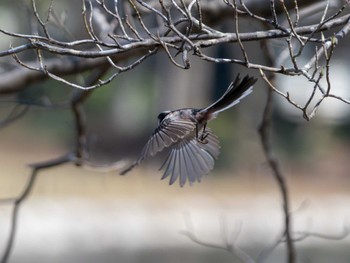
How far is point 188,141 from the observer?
3461 mm

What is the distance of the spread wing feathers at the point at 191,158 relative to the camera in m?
3.27

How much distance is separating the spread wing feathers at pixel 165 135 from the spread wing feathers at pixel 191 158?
0.07 meters

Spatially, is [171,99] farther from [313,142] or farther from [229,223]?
[229,223]

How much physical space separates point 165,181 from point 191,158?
29.2 ft

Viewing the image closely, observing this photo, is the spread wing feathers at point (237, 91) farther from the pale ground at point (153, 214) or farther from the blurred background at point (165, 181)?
the pale ground at point (153, 214)

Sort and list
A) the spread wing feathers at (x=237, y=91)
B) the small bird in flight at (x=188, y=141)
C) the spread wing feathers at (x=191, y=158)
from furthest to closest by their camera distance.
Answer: the spread wing feathers at (x=191, y=158), the small bird in flight at (x=188, y=141), the spread wing feathers at (x=237, y=91)

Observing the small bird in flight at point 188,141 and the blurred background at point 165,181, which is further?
the blurred background at point 165,181

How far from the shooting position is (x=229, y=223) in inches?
424

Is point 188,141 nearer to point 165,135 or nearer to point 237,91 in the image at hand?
point 165,135

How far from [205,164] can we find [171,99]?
35.3 ft

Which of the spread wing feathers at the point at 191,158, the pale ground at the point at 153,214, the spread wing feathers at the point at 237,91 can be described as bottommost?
the pale ground at the point at 153,214

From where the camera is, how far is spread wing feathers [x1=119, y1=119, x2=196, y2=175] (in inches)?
122

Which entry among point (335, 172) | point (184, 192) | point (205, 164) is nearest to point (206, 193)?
point (184, 192)

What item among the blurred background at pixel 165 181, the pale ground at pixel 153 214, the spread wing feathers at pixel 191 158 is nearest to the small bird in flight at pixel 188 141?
the spread wing feathers at pixel 191 158
